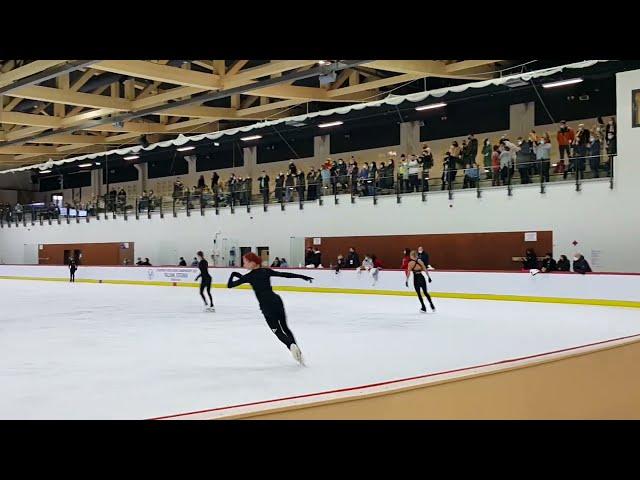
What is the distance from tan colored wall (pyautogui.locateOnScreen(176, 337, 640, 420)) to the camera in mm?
3316

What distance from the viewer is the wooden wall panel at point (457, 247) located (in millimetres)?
19484

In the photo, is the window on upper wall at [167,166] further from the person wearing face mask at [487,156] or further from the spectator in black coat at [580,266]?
the spectator in black coat at [580,266]

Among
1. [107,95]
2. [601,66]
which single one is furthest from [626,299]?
[107,95]

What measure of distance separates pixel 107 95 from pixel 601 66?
17693 mm

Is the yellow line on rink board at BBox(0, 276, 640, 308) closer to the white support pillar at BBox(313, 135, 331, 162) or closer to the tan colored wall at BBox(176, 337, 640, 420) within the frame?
the white support pillar at BBox(313, 135, 331, 162)

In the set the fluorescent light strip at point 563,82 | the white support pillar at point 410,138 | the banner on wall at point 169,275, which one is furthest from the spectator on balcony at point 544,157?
the banner on wall at point 169,275

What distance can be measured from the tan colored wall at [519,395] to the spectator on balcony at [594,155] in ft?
44.8

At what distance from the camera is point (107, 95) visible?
25.4 m

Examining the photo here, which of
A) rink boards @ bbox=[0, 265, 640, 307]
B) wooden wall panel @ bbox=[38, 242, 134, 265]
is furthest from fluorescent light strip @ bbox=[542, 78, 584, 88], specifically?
wooden wall panel @ bbox=[38, 242, 134, 265]

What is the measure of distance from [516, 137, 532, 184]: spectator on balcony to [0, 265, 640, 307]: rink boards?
12.0ft

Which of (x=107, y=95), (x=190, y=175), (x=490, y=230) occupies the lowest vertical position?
(x=490, y=230)

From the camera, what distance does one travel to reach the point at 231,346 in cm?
943
